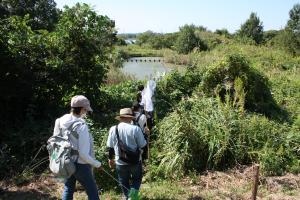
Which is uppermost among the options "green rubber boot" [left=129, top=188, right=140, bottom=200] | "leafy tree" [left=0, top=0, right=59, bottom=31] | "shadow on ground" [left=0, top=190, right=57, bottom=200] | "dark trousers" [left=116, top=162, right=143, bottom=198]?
"leafy tree" [left=0, top=0, right=59, bottom=31]

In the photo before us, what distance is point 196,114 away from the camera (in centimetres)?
861

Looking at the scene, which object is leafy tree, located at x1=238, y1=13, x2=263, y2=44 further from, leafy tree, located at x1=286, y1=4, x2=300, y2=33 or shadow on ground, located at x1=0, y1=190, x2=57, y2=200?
shadow on ground, located at x1=0, y1=190, x2=57, y2=200

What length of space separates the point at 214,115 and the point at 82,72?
158 inches

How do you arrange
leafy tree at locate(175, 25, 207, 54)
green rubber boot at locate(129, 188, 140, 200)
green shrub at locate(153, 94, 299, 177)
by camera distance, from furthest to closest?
leafy tree at locate(175, 25, 207, 54) → green shrub at locate(153, 94, 299, 177) → green rubber boot at locate(129, 188, 140, 200)

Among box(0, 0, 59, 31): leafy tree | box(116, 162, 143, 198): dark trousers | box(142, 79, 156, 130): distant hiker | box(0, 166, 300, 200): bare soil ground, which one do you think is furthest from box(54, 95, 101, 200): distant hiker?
box(0, 0, 59, 31): leafy tree

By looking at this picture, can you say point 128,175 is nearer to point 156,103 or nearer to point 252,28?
point 156,103

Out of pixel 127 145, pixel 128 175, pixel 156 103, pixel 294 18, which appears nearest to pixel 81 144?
pixel 127 145

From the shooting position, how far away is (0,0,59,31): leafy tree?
34.7 m

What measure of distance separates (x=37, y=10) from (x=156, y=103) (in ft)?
101

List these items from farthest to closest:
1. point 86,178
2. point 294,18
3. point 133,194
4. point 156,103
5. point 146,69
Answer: point 294,18, point 146,69, point 156,103, point 133,194, point 86,178

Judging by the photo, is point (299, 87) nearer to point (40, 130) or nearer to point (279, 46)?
point (40, 130)

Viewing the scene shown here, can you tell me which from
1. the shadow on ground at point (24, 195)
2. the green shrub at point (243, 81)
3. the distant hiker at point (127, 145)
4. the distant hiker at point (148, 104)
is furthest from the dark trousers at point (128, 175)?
the green shrub at point (243, 81)

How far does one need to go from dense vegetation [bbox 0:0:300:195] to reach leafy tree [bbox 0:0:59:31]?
82.5ft

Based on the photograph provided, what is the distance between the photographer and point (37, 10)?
38.6 metres
